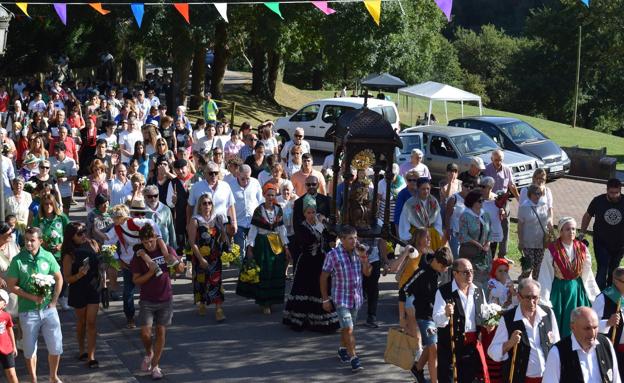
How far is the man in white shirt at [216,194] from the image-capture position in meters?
13.1

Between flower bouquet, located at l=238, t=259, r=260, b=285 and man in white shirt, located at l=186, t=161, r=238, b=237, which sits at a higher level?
man in white shirt, located at l=186, t=161, r=238, b=237

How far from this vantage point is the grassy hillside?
1429 inches

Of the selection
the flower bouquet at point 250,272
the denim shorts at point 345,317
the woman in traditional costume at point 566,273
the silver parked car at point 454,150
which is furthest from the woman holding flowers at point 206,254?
the silver parked car at point 454,150

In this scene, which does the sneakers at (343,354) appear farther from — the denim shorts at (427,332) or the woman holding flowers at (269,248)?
the woman holding flowers at (269,248)

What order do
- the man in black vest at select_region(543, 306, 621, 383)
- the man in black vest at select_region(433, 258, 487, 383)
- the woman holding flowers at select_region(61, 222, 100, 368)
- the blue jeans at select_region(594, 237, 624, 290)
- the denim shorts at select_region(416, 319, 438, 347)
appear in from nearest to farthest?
1. the man in black vest at select_region(543, 306, 621, 383)
2. the man in black vest at select_region(433, 258, 487, 383)
3. the denim shorts at select_region(416, 319, 438, 347)
4. the woman holding flowers at select_region(61, 222, 100, 368)
5. the blue jeans at select_region(594, 237, 624, 290)

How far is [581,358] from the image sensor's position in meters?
6.89

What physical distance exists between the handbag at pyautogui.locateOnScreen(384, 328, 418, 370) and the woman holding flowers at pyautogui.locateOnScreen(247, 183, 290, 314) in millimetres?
3098


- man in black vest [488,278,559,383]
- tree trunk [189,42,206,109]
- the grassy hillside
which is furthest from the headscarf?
tree trunk [189,42,206,109]

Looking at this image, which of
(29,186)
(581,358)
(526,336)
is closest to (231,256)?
(29,186)

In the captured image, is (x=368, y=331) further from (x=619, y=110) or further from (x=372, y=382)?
(x=619, y=110)

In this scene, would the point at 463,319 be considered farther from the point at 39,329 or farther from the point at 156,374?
the point at 39,329

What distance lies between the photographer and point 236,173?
14125 millimetres

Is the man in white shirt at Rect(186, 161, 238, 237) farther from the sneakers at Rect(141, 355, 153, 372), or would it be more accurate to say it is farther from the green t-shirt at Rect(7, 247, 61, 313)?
the green t-shirt at Rect(7, 247, 61, 313)

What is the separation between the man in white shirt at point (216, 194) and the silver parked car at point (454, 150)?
9.06m
